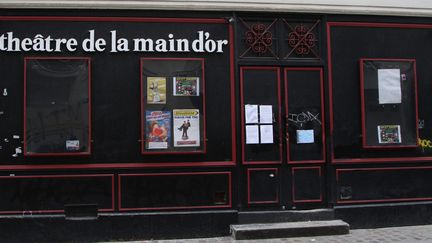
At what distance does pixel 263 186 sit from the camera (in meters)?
8.79

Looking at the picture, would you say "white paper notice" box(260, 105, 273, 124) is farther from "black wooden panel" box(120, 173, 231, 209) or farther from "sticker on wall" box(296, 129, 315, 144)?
"black wooden panel" box(120, 173, 231, 209)

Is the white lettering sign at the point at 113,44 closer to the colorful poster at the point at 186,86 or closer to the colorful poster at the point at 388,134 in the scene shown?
the colorful poster at the point at 186,86

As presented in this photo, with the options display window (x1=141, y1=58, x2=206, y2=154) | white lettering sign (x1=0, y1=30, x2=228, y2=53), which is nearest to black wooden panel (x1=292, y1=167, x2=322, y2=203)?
display window (x1=141, y1=58, x2=206, y2=154)

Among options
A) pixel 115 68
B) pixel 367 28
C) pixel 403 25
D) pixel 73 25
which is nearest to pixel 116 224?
pixel 115 68

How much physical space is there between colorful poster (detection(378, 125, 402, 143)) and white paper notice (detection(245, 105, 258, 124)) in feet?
7.14

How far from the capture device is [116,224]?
27.3 ft

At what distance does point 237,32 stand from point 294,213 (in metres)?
3.13

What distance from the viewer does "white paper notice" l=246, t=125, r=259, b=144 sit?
8758mm

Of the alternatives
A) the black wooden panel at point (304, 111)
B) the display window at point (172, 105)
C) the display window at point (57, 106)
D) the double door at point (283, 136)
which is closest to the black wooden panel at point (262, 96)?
the double door at point (283, 136)

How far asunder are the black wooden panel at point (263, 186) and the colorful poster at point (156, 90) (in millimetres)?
1866

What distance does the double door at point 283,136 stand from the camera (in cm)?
877

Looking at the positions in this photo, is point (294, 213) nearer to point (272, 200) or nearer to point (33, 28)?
point (272, 200)

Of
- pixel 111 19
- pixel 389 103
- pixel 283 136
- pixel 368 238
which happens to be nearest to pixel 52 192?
pixel 111 19

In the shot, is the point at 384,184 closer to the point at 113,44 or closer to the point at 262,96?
the point at 262,96
